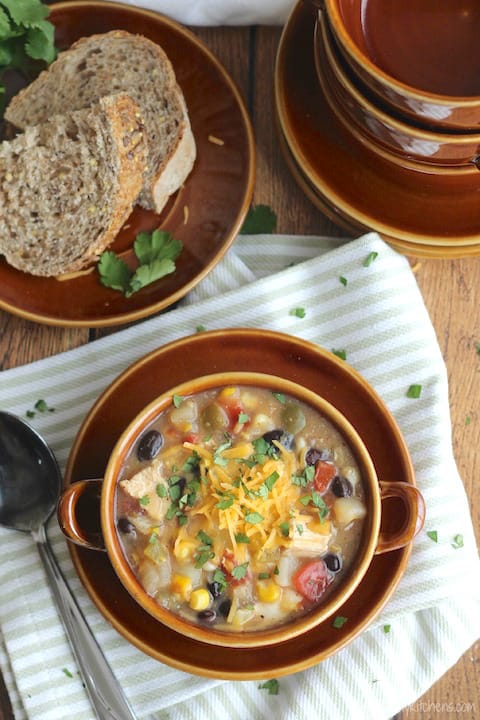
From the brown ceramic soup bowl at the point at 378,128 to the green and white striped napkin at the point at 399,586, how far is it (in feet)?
1.14

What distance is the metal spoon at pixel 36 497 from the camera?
290 centimetres

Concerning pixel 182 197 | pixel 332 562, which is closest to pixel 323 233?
pixel 182 197

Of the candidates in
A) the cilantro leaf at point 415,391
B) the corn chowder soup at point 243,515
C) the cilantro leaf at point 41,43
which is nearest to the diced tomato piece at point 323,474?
the corn chowder soup at point 243,515

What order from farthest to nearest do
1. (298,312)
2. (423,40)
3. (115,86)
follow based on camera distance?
(115,86)
(298,312)
(423,40)

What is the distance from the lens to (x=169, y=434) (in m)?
2.65

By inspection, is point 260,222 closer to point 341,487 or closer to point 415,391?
point 415,391

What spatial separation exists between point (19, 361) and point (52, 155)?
28.9 inches

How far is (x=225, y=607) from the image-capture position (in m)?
2.55

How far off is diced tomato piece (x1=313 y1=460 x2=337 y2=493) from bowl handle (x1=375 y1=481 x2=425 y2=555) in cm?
16

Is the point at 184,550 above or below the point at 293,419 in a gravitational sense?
below

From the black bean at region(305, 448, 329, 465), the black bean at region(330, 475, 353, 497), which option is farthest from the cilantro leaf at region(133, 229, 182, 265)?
the black bean at region(330, 475, 353, 497)

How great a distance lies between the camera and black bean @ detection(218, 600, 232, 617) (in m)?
2.54

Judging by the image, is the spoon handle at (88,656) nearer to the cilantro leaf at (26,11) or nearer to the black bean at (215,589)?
the black bean at (215,589)

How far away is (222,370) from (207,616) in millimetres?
766
